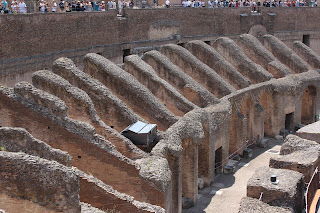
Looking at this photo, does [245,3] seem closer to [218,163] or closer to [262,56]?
[262,56]

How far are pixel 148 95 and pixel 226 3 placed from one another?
2030cm

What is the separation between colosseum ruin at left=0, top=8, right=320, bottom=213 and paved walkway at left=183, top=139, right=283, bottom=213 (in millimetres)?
464

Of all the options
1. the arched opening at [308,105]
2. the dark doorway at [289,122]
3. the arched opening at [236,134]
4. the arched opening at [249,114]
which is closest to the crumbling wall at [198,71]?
the arched opening at [236,134]

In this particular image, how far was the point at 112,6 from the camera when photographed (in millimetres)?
26578

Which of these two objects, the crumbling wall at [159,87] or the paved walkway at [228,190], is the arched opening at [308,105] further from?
the crumbling wall at [159,87]

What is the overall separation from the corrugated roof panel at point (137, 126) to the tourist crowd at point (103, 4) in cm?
818

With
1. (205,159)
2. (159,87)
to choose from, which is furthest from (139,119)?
(205,159)

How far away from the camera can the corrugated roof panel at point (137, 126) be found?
1570 cm

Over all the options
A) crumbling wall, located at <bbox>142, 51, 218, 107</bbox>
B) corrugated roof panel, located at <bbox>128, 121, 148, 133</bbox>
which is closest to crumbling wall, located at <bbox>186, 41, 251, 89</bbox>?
crumbling wall, located at <bbox>142, 51, 218, 107</bbox>

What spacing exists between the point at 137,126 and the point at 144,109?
9.37 feet

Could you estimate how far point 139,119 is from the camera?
55.5 feet

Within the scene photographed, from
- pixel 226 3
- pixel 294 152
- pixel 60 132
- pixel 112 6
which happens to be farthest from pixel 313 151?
pixel 226 3

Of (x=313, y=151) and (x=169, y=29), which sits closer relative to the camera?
(x=313, y=151)

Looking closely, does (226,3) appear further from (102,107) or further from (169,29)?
(102,107)
